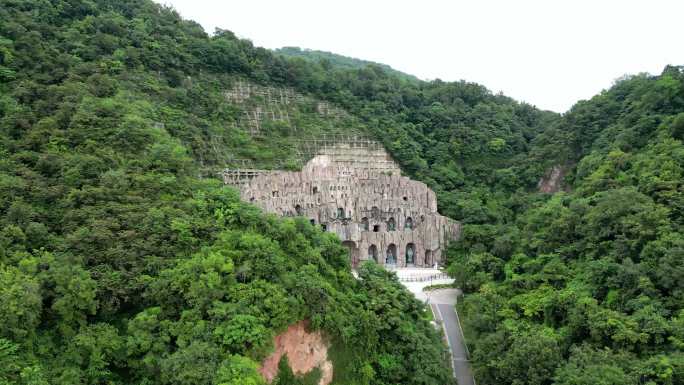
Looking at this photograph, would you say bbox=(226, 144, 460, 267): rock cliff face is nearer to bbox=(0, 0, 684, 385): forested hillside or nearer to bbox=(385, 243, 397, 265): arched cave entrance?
bbox=(385, 243, 397, 265): arched cave entrance

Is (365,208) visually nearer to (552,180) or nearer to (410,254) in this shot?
(410,254)

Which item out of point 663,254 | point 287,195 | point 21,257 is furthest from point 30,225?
point 663,254

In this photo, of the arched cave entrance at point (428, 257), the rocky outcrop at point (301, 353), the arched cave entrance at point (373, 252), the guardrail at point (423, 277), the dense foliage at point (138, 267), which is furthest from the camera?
the arched cave entrance at point (428, 257)

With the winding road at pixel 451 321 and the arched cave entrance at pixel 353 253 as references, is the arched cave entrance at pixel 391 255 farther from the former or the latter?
the winding road at pixel 451 321

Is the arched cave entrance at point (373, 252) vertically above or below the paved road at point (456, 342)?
above

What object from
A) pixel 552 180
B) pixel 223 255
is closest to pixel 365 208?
pixel 552 180

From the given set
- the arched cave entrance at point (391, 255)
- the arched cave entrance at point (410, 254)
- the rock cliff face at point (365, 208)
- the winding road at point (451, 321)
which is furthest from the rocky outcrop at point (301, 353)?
the arched cave entrance at point (410, 254)
